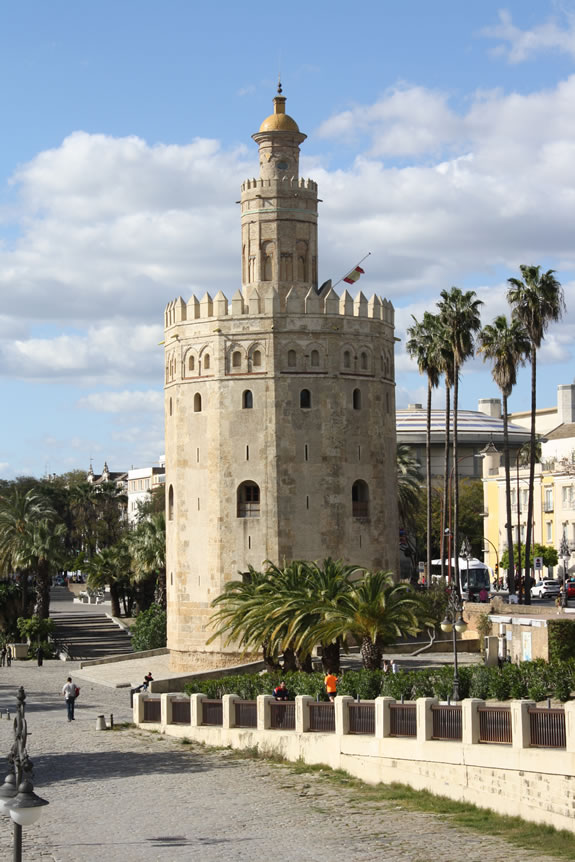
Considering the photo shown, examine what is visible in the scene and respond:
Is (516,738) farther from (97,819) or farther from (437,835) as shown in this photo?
(97,819)

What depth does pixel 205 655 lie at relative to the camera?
4744 centimetres

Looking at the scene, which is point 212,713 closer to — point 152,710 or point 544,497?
point 152,710

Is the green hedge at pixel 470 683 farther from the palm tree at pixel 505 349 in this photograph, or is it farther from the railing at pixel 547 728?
the palm tree at pixel 505 349

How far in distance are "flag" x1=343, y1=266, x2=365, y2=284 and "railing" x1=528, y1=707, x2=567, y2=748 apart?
28032mm

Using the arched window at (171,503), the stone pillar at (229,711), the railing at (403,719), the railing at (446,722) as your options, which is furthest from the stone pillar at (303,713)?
the arched window at (171,503)

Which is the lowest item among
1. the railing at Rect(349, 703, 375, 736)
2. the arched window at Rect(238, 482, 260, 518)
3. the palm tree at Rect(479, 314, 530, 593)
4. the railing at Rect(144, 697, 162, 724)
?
the railing at Rect(144, 697, 162, 724)

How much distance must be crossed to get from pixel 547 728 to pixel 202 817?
262 inches

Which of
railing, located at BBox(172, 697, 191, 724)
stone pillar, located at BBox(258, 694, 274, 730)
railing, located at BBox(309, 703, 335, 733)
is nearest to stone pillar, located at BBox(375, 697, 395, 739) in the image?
railing, located at BBox(309, 703, 335, 733)

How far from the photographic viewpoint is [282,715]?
103 ft

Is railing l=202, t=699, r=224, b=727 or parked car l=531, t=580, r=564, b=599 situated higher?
parked car l=531, t=580, r=564, b=599

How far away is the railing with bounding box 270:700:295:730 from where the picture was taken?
3095 centimetres

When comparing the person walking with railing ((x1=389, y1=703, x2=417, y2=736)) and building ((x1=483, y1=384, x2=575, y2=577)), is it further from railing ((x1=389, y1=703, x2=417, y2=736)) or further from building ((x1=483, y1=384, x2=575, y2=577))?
building ((x1=483, y1=384, x2=575, y2=577))

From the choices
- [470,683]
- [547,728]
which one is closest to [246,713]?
[470,683]

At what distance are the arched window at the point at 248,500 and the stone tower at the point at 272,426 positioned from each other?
4 cm
